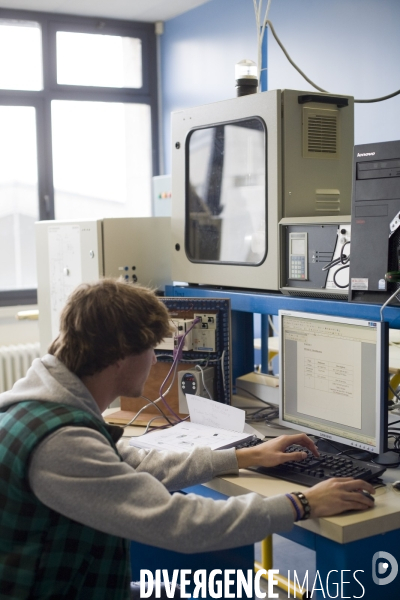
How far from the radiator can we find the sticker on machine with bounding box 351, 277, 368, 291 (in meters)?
3.47

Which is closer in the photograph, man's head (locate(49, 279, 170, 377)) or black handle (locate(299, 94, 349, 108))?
man's head (locate(49, 279, 170, 377))

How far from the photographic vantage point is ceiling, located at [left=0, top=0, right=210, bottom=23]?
16.6ft

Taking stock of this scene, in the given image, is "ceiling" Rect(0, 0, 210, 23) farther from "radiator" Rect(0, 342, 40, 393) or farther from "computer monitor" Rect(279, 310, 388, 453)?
"computer monitor" Rect(279, 310, 388, 453)

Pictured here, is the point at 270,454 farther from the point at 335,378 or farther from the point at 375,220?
the point at 375,220

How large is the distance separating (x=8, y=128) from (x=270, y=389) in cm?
366

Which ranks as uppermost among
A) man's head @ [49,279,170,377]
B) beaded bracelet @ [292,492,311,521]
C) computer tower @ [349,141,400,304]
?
computer tower @ [349,141,400,304]

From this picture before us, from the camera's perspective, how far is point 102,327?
4.35 ft

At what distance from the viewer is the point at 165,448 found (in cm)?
182

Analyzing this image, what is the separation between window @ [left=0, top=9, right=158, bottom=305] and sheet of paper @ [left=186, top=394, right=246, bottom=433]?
11.2 ft

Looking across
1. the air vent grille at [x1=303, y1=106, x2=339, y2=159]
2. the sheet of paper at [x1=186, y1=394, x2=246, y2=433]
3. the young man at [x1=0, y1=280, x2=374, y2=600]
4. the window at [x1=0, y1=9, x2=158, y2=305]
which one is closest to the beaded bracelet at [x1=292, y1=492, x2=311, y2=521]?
the young man at [x1=0, y1=280, x2=374, y2=600]

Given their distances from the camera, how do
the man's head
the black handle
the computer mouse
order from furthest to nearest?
the black handle, the computer mouse, the man's head

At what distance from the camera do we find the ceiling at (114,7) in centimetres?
507

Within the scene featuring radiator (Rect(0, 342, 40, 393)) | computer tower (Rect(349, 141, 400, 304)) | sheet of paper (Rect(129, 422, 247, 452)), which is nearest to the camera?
computer tower (Rect(349, 141, 400, 304))

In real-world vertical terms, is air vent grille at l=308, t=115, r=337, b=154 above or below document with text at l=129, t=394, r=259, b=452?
above
